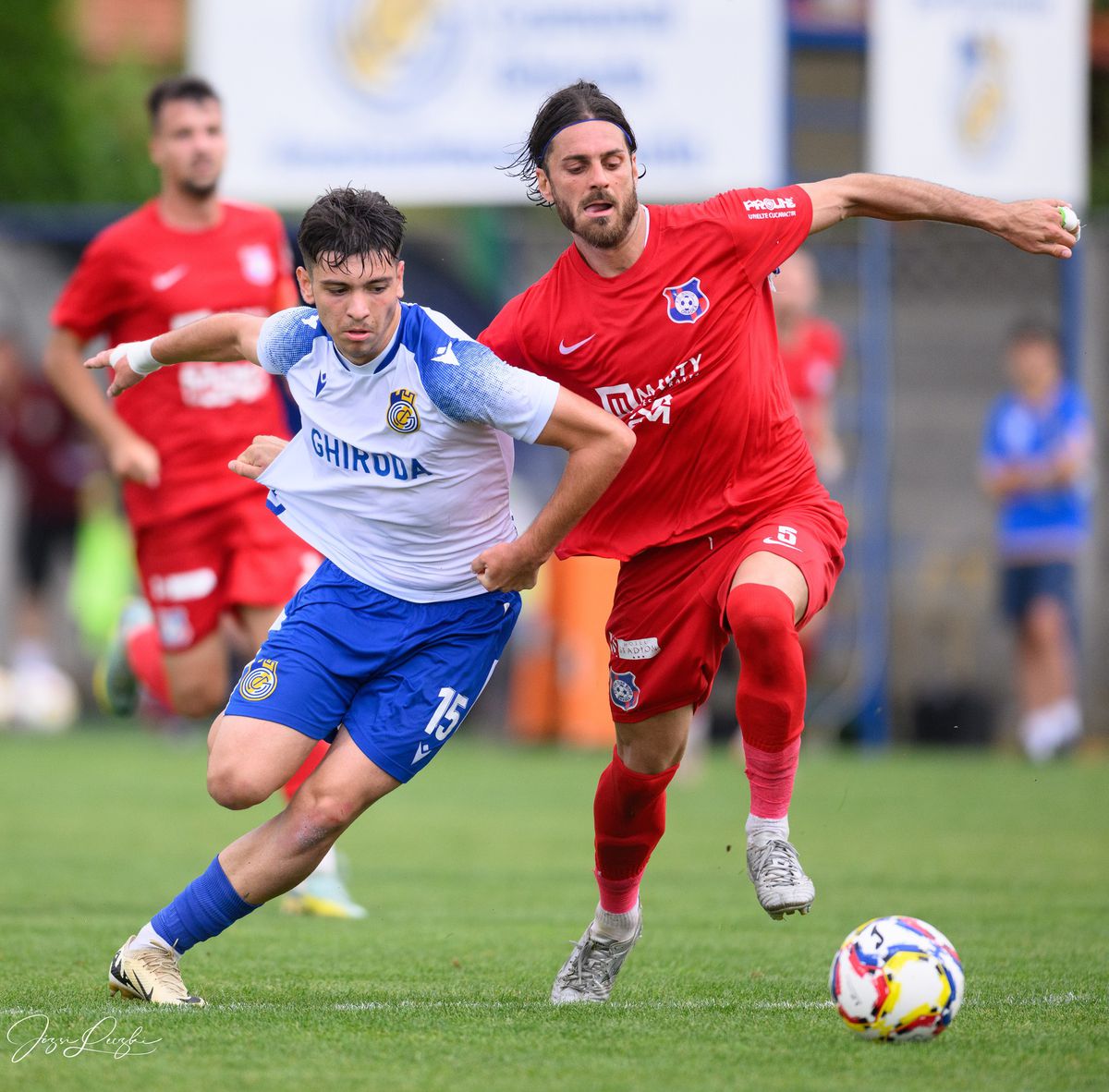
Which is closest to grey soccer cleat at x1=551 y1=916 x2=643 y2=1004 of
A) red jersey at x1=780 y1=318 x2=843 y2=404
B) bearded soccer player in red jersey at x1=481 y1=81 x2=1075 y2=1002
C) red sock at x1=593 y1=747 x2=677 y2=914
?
bearded soccer player in red jersey at x1=481 y1=81 x2=1075 y2=1002

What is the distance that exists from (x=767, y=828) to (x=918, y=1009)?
76cm

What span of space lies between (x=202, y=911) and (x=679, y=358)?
2078 mm

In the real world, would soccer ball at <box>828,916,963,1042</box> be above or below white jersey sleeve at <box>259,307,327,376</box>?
below

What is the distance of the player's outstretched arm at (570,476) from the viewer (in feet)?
16.5

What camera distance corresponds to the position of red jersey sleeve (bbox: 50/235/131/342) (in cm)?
782

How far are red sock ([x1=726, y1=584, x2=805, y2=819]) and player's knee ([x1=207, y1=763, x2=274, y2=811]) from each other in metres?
1.34

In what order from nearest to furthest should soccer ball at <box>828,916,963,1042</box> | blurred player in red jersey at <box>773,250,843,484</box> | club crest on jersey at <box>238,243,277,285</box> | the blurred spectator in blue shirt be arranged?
soccer ball at <box>828,916,963,1042</box>
club crest on jersey at <box>238,243,277,285</box>
blurred player in red jersey at <box>773,250,843,484</box>
the blurred spectator in blue shirt

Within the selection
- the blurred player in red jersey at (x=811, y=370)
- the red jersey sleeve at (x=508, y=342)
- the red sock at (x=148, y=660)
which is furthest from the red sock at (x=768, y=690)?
the blurred player in red jersey at (x=811, y=370)

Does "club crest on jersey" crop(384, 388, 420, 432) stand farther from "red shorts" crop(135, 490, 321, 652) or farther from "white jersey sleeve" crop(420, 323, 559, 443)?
"red shorts" crop(135, 490, 321, 652)

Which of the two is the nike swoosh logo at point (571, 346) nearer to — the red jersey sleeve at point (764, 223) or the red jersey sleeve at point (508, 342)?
the red jersey sleeve at point (508, 342)

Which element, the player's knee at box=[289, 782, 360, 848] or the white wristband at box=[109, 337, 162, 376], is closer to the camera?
the player's knee at box=[289, 782, 360, 848]

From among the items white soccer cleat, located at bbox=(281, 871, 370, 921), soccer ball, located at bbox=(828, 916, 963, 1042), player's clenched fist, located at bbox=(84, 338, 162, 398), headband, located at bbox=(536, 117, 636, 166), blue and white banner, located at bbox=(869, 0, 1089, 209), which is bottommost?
white soccer cleat, located at bbox=(281, 871, 370, 921)

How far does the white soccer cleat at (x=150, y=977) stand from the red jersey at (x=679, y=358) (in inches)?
65.2

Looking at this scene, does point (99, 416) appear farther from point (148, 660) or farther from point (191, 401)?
point (148, 660)
